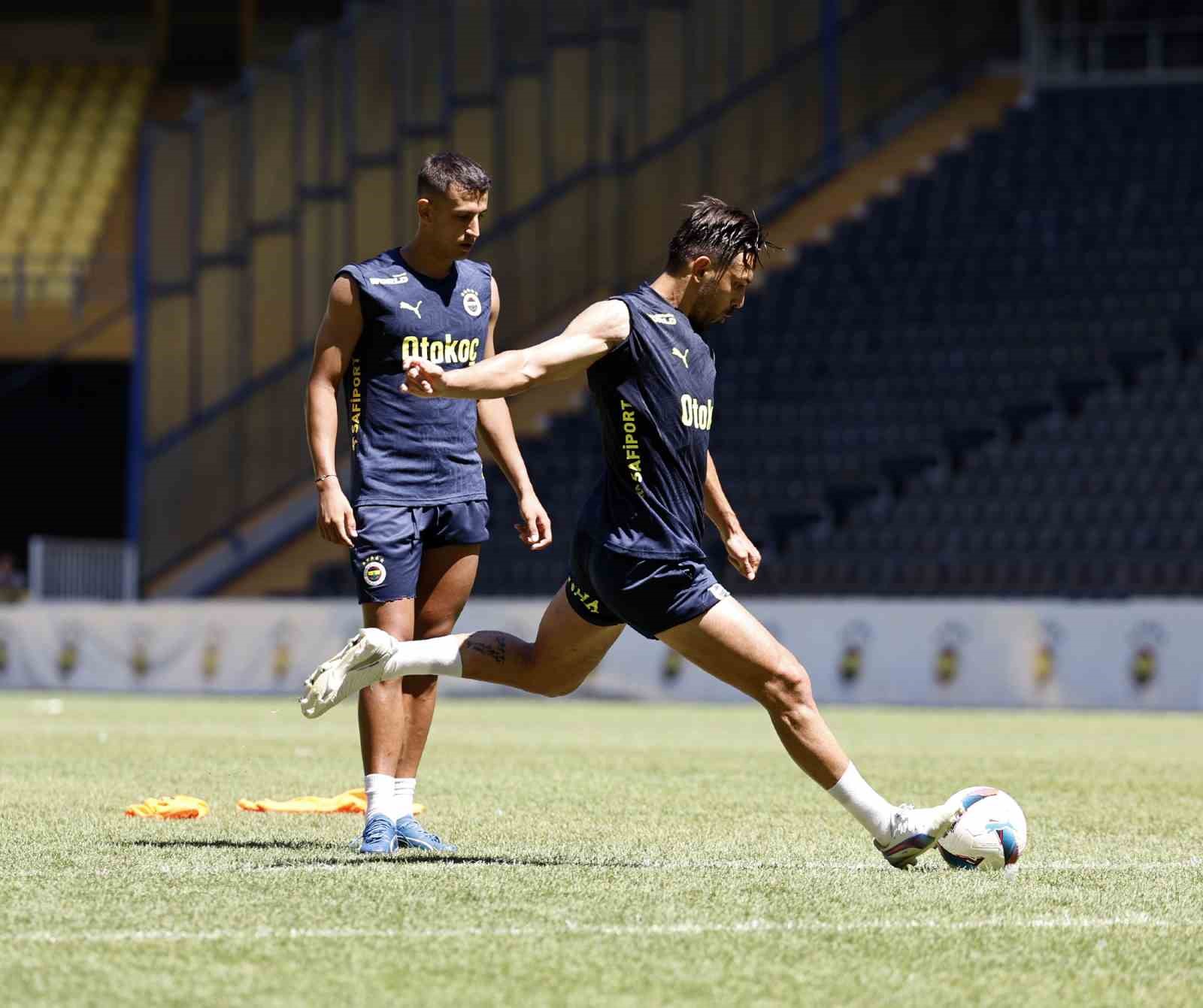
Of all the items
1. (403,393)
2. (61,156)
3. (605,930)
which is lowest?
(61,156)

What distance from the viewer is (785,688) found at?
6.61 metres

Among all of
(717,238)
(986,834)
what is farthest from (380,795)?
(717,238)

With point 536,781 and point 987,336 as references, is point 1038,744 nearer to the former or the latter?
point 536,781

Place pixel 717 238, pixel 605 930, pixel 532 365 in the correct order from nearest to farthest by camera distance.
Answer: pixel 605 930 < pixel 532 365 < pixel 717 238

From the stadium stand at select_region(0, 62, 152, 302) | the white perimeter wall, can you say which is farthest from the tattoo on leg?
the stadium stand at select_region(0, 62, 152, 302)

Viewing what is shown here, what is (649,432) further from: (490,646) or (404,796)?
(404,796)

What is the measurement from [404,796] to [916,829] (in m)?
1.75

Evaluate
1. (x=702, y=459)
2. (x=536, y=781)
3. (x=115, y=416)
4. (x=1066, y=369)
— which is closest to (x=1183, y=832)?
(x=702, y=459)

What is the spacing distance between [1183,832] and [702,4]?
24259 mm

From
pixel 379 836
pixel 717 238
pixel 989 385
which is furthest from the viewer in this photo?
pixel 989 385

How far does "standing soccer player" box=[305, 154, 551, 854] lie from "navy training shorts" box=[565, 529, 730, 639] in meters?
0.63

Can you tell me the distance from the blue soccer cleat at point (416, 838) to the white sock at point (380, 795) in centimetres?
5

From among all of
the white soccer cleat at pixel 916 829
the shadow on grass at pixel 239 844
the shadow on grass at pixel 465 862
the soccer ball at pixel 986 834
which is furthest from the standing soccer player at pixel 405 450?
the soccer ball at pixel 986 834

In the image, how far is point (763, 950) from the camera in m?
5.11
